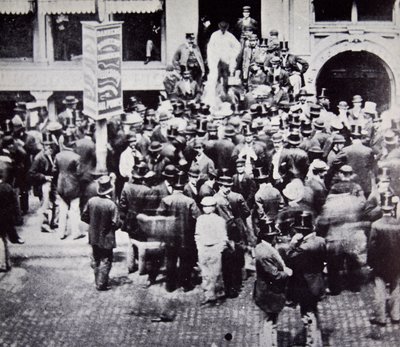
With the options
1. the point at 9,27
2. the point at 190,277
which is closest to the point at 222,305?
the point at 190,277

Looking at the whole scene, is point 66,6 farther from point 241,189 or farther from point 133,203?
point 241,189

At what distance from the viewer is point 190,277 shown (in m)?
8.13

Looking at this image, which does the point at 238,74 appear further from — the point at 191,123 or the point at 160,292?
the point at 160,292

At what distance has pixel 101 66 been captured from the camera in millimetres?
8102

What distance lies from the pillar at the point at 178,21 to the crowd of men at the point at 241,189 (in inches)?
23.0

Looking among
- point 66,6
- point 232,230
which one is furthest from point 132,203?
point 66,6

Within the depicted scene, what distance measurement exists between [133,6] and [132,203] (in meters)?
2.58

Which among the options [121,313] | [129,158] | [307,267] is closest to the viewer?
[307,267]

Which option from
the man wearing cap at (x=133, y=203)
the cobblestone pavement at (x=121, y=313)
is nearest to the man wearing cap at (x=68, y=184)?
the cobblestone pavement at (x=121, y=313)

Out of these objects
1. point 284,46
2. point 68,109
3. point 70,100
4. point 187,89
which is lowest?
point 68,109

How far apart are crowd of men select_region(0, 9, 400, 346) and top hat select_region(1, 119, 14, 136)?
12mm

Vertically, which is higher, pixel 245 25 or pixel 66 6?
pixel 66 6

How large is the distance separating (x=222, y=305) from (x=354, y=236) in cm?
153

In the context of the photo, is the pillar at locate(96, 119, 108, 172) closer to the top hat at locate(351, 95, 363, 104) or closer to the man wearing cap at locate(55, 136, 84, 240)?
the man wearing cap at locate(55, 136, 84, 240)
